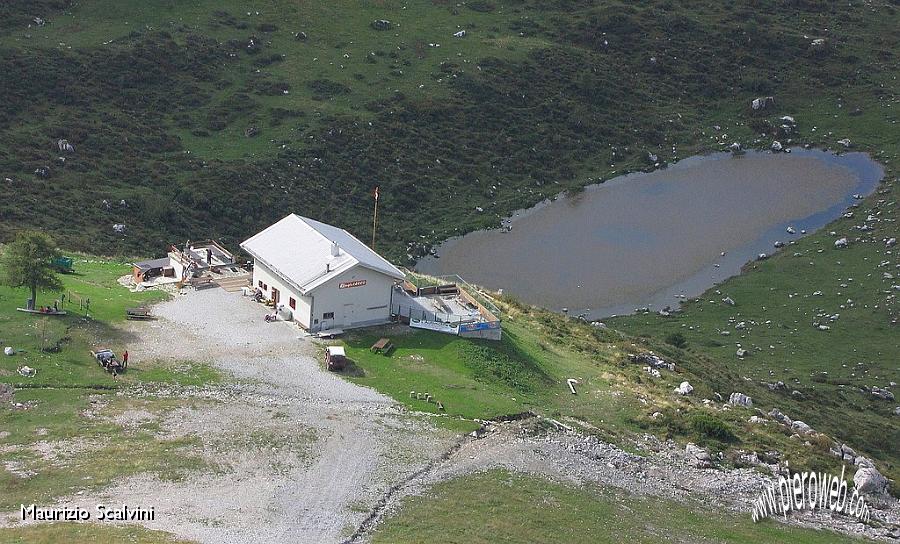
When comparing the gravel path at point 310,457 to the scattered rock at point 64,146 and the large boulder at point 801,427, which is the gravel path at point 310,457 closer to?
the large boulder at point 801,427

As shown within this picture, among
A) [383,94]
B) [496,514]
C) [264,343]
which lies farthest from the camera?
[383,94]

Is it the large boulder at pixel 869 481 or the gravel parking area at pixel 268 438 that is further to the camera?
the large boulder at pixel 869 481

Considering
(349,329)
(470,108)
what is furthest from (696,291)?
(349,329)

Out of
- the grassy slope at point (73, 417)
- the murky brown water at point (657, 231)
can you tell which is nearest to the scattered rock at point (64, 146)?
the murky brown water at point (657, 231)

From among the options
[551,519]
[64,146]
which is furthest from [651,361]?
[64,146]

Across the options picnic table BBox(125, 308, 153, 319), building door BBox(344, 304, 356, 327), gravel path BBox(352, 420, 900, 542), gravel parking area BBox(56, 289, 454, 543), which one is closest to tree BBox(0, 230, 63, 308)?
picnic table BBox(125, 308, 153, 319)

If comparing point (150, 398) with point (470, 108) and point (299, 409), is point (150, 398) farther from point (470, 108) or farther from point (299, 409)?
point (470, 108)

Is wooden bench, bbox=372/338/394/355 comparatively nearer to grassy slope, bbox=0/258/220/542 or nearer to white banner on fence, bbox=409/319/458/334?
white banner on fence, bbox=409/319/458/334
